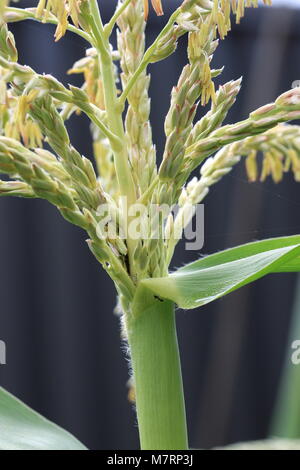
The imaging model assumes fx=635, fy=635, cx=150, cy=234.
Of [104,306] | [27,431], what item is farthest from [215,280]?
[104,306]

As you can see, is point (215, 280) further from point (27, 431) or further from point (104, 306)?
point (104, 306)

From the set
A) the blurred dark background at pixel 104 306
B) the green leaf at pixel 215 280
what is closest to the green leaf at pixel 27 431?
the green leaf at pixel 215 280

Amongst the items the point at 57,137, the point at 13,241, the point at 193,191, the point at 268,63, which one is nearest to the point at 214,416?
the point at 13,241

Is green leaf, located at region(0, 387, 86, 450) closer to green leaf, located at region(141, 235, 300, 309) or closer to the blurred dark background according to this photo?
green leaf, located at region(141, 235, 300, 309)

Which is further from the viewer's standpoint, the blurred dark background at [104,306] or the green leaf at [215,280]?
the blurred dark background at [104,306]

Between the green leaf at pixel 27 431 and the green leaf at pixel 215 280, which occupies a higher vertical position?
the green leaf at pixel 215 280

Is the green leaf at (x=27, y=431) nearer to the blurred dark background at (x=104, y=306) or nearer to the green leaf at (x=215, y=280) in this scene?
the green leaf at (x=215, y=280)
